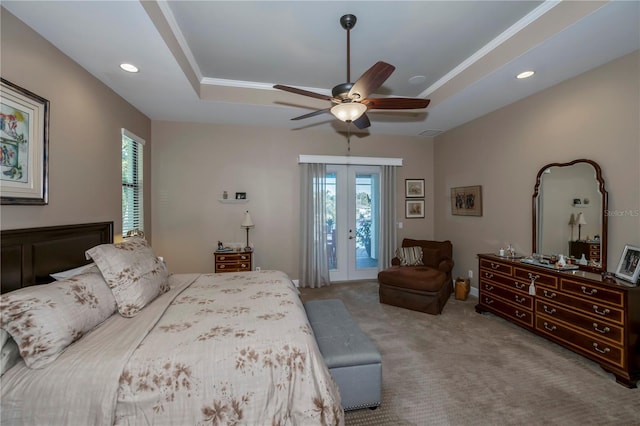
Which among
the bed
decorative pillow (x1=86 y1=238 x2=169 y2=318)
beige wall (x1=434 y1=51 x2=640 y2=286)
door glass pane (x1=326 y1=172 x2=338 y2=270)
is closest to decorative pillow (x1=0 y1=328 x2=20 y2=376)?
the bed

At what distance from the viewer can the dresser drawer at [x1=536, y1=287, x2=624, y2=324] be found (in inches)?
85.7

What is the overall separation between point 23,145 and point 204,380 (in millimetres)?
2121

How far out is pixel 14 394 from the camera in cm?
121

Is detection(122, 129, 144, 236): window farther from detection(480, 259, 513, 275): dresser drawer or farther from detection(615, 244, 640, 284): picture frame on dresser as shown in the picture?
detection(615, 244, 640, 284): picture frame on dresser

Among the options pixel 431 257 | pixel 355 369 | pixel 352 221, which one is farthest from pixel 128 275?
pixel 431 257

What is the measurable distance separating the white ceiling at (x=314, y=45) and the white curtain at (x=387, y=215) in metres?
1.60

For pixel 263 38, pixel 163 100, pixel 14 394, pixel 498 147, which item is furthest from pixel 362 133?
pixel 14 394

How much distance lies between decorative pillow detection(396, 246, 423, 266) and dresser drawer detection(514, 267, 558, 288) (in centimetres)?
140

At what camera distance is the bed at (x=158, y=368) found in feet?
4.05

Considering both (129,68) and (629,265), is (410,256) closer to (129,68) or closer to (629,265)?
(629,265)

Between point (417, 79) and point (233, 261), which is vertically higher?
point (417, 79)

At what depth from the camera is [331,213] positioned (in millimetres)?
5004

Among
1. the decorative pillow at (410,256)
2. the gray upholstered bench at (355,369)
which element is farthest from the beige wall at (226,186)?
the gray upholstered bench at (355,369)

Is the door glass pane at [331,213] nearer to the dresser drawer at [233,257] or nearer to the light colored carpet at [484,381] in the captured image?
the dresser drawer at [233,257]
